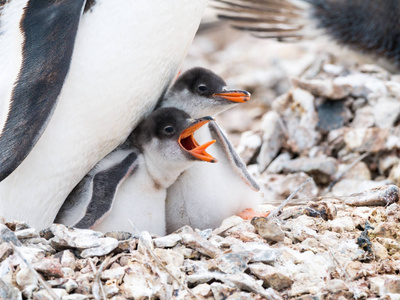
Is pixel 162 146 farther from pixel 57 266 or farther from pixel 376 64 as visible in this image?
pixel 376 64

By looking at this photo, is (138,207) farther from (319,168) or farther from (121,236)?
(319,168)

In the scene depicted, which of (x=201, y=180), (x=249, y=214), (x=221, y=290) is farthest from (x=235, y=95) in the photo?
(x=221, y=290)

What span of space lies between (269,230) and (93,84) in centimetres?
72

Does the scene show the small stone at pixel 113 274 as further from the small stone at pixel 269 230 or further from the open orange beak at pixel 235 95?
the open orange beak at pixel 235 95

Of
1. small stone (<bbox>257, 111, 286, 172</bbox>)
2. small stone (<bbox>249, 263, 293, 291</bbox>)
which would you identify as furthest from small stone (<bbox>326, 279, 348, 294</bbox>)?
small stone (<bbox>257, 111, 286, 172</bbox>)

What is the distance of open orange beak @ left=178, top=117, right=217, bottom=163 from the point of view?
2.61 metres

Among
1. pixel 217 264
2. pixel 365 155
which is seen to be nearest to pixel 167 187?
pixel 217 264

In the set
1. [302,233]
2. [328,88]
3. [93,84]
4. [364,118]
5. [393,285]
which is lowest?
[364,118]

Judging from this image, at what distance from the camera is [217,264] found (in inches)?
85.0

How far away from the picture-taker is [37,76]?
7.86 feet

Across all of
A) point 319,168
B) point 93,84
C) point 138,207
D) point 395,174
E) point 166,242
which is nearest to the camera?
point 166,242

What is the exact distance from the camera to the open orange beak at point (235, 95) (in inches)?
109

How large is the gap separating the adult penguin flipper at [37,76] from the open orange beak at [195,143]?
493 mm

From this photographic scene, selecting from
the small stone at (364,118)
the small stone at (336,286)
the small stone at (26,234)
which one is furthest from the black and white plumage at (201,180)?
the small stone at (364,118)
